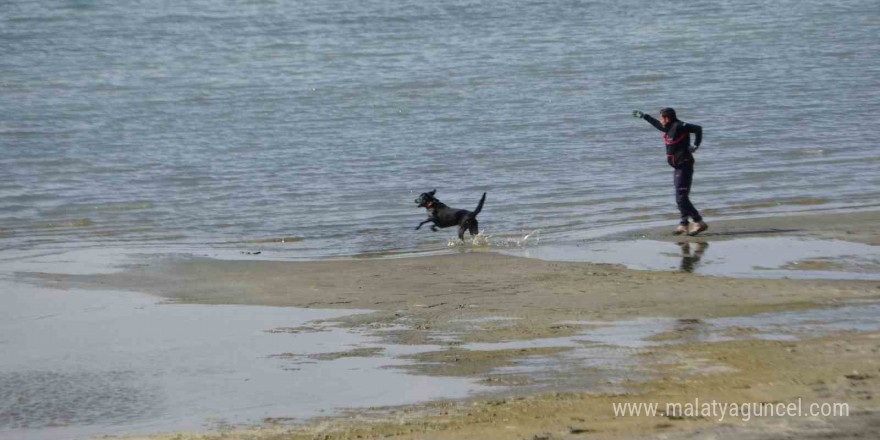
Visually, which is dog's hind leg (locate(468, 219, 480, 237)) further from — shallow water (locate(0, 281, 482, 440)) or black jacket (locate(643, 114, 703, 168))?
shallow water (locate(0, 281, 482, 440))

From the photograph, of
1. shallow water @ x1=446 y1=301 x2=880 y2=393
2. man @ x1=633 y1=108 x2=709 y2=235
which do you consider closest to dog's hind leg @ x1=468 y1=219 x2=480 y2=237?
man @ x1=633 y1=108 x2=709 y2=235

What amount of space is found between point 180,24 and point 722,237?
103 ft

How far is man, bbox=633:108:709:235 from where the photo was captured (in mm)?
13594

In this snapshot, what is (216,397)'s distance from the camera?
322 inches

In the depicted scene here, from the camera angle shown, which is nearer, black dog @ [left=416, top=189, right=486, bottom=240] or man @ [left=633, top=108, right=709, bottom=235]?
man @ [left=633, top=108, right=709, bottom=235]

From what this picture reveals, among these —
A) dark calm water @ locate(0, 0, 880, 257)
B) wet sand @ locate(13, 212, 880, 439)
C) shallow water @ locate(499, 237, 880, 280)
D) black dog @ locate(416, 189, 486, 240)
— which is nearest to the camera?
wet sand @ locate(13, 212, 880, 439)

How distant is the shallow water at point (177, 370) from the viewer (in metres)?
7.80

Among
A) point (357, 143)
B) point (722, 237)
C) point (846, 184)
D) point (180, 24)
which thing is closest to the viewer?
point (722, 237)

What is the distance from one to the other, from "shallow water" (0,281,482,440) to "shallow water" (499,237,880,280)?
3367 millimetres

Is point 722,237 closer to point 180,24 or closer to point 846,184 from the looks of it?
point 846,184

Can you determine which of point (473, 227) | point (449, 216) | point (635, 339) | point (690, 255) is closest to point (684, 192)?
point (690, 255)

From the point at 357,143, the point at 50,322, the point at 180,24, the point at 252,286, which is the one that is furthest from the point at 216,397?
the point at 180,24

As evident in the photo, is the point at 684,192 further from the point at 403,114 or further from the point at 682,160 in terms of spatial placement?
the point at 403,114

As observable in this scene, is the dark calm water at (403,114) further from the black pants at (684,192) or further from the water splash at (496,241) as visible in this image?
the black pants at (684,192)
